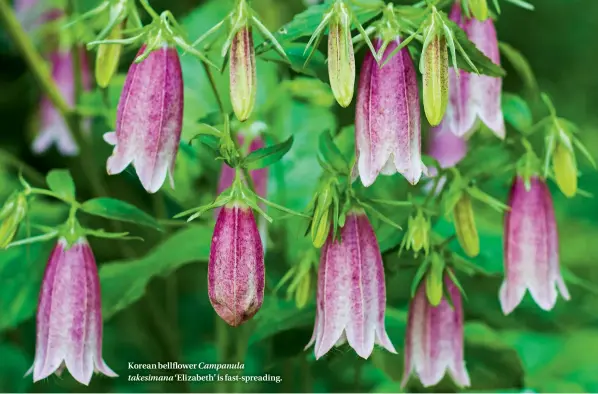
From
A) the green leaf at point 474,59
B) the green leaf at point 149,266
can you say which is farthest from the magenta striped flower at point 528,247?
the green leaf at point 149,266

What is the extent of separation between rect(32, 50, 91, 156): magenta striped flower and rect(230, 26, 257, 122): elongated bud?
0.98 metres

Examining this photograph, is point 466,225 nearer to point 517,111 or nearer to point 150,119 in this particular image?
point 517,111

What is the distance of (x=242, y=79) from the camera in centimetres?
97

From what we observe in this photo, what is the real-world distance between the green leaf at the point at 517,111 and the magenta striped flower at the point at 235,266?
0.42 m

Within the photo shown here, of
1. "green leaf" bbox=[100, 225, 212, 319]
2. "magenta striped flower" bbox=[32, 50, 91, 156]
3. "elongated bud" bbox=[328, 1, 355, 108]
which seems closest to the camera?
"elongated bud" bbox=[328, 1, 355, 108]

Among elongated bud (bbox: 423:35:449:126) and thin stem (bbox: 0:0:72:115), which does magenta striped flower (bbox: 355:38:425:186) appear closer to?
elongated bud (bbox: 423:35:449:126)

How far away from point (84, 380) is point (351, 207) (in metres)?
0.37

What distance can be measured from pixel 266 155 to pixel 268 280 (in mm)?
292

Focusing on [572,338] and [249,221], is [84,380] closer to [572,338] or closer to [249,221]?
[249,221]

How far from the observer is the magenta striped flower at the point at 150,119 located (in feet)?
3.53

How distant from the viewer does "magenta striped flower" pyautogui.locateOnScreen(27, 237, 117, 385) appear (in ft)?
3.71

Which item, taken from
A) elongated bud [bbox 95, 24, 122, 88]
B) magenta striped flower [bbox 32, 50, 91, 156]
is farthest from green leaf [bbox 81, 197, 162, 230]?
magenta striped flower [bbox 32, 50, 91, 156]

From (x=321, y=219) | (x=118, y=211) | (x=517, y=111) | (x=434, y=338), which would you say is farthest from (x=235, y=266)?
(x=517, y=111)

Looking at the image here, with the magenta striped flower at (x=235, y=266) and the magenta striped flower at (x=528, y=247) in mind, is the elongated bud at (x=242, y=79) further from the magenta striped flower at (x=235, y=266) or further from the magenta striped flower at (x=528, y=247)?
the magenta striped flower at (x=528, y=247)
